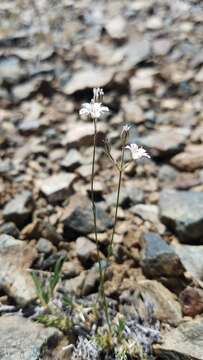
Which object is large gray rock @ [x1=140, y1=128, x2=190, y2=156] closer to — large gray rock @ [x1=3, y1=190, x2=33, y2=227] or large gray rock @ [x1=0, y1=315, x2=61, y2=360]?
large gray rock @ [x1=3, y1=190, x2=33, y2=227]

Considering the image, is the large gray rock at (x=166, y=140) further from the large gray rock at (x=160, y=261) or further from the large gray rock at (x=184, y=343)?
the large gray rock at (x=184, y=343)

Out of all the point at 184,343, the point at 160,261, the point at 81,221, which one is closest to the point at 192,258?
the point at 160,261

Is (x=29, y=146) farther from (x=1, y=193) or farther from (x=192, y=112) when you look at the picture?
(x=192, y=112)

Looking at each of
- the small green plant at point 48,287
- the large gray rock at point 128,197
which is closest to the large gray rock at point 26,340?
the small green plant at point 48,287

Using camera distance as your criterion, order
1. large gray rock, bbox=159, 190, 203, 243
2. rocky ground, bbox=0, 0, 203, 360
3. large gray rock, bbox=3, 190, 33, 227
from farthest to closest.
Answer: large gray rock, bbox=3, 190, 33, 227 < large gray rock, bbox=159, 190, 203, 243 < rocky ground, bbox=0, 0, 203, 360

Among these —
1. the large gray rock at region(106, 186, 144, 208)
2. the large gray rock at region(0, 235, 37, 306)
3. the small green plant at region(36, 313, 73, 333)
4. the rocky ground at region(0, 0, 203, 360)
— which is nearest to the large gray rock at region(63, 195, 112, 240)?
the rocky ground at region(0, 0, 203, 360)

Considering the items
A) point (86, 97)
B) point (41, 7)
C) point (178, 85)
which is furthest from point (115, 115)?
point (41, 7)
